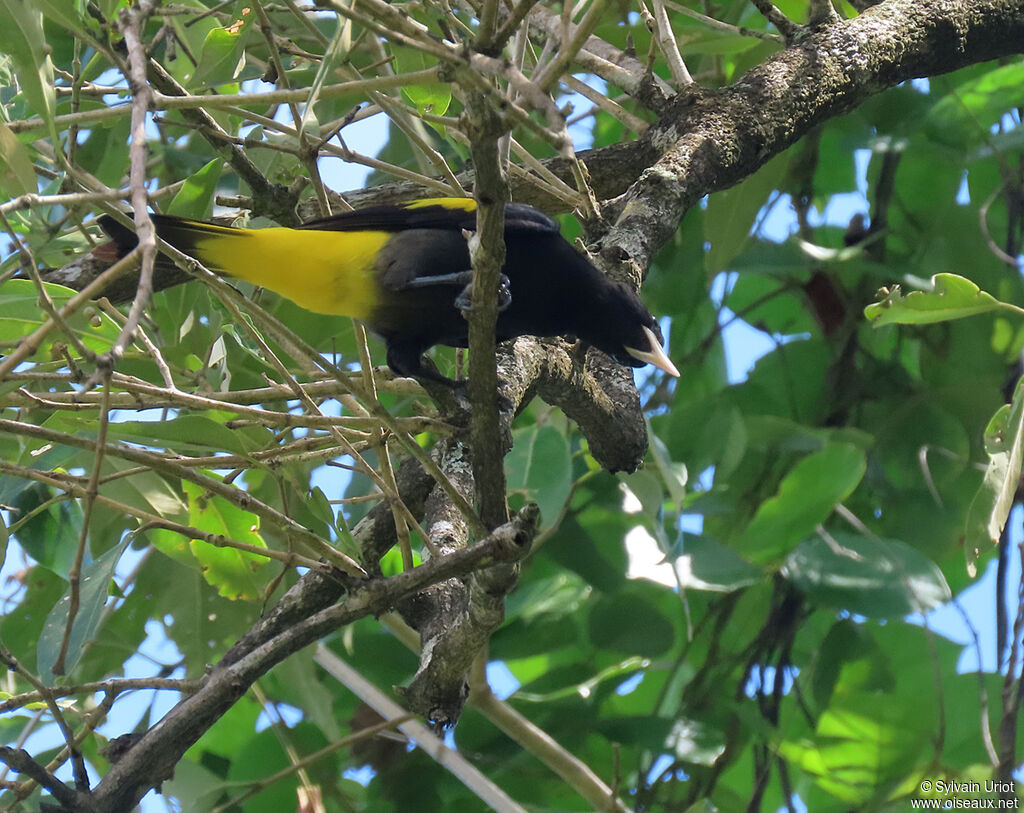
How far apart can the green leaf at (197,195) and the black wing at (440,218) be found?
0.29 m

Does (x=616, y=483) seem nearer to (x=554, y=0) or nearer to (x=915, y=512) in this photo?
(x=915, y=512)

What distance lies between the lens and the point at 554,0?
3.39 metres

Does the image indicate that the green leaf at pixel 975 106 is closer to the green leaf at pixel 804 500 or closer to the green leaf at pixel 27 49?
the green leaf at pixel 804 500

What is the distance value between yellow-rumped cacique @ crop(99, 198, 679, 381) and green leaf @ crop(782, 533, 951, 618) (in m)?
1.08

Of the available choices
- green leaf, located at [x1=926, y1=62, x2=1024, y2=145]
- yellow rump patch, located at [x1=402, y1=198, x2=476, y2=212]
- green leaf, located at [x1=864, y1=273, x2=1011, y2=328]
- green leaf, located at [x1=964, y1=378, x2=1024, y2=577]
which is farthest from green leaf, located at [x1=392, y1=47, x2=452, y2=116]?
green leaf, located at [x1=926, y1=62, x2=1024, y2=145]

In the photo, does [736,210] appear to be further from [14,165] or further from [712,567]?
[14,165]

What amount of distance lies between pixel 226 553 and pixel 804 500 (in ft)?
5.44

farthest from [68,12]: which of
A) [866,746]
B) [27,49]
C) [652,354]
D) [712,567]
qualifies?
A: [866,746]

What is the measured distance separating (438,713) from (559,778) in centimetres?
151

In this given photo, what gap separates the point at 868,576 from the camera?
3057mm

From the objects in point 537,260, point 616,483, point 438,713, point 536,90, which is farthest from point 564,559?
point 536,90

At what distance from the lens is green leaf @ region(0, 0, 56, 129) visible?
160 cm

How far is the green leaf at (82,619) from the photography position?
6.15 ft

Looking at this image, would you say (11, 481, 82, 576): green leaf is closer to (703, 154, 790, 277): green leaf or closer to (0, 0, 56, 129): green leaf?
(0, 0, 56, 129): green leaf
